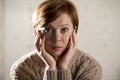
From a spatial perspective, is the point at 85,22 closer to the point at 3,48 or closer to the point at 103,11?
the point at 103,11

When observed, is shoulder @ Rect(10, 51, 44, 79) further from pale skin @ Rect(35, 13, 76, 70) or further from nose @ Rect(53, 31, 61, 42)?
nose @ Rect(53, 31, 61, 42)

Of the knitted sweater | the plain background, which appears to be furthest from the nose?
the plain background

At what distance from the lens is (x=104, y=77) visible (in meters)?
2.54

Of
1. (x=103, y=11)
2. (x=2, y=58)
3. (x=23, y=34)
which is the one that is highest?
(x=103, y=11)

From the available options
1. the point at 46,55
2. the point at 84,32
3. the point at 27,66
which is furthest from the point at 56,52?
the point at 84,32

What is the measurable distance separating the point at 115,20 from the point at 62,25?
1600 mm

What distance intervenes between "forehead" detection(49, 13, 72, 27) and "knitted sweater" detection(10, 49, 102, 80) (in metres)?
0.19

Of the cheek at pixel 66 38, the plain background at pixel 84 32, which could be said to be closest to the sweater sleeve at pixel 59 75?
the cheek at pixel 66 38

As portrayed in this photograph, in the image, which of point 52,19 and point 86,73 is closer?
point 52,19

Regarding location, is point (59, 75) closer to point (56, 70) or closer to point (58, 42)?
point (56, 70)

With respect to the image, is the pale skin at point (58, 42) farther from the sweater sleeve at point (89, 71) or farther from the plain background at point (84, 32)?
the plain background at point (84, 32)

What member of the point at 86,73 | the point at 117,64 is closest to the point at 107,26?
the point at 117,64

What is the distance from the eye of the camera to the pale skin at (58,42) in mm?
1032

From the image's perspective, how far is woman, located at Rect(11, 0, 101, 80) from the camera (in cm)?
103
